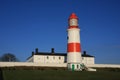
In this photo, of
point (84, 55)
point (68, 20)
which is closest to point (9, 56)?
point (84, 55)

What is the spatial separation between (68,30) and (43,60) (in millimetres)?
Result: 26686

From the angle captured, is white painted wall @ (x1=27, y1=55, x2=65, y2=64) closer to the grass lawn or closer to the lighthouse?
the lighthouse

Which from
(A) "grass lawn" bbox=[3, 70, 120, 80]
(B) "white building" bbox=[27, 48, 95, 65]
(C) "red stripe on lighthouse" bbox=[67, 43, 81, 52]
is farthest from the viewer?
(B) "white building" bbox=[27, 48, 95, 65]

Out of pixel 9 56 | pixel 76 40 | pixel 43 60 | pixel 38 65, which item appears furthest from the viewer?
pixel 9 56

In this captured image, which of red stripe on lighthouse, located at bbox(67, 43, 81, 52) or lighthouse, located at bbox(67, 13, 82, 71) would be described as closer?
red stripe on lighthouse, located at bbox(67, 43, 81, 52)

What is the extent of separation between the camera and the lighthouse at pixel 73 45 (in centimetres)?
4291

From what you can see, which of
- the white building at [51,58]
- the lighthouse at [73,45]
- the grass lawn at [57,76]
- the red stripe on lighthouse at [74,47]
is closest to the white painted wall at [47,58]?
the white building at [51,58]

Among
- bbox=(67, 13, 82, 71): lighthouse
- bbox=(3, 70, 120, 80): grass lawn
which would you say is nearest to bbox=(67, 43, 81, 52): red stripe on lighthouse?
bbox=(67, 13, 82, 71): lighthouse

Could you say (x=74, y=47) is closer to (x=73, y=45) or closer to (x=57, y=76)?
(x=73, y=45)

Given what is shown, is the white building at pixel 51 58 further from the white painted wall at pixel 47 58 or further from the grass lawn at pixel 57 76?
the grass lawn at pixel 57 76

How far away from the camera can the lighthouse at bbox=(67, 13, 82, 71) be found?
42.9 metres

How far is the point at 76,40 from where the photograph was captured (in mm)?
43188

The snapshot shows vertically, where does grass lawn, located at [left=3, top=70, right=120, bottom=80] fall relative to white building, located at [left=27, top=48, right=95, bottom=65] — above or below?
below

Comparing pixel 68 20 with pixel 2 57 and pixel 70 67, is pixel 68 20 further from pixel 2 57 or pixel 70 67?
pixel 2 57
